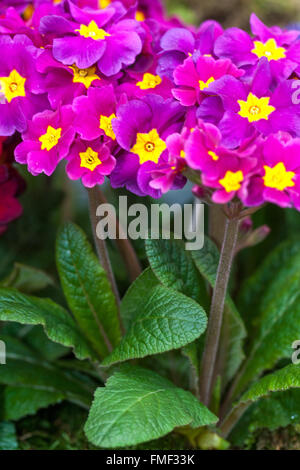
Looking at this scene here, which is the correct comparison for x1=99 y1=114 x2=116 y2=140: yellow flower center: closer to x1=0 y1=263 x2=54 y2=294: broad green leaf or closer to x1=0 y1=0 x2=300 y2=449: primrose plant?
x1=0 y1=0 x2=300 y2=449: primrose plant

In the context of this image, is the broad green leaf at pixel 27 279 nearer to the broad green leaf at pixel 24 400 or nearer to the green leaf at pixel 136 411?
the broad green leaf at pixel 24 400

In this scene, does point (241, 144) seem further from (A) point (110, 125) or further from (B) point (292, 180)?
(A) point (110, 125)

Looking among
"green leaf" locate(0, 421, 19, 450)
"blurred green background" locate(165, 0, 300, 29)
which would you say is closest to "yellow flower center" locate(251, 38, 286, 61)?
"green leaf" locate(0, 421, 19, 450)

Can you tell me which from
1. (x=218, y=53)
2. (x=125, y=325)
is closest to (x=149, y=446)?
(x=125, y=325)

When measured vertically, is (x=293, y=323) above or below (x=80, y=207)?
above

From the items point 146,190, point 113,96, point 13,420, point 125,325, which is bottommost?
point 13,420

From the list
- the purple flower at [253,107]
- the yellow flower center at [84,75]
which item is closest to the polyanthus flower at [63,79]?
the yellow flower center at [84,75]

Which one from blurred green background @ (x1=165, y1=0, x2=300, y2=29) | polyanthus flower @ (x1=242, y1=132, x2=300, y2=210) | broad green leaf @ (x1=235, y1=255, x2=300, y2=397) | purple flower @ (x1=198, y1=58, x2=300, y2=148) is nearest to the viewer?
polyanthus flower @ (x1=242, y1=132, x2=300, y2=210)
